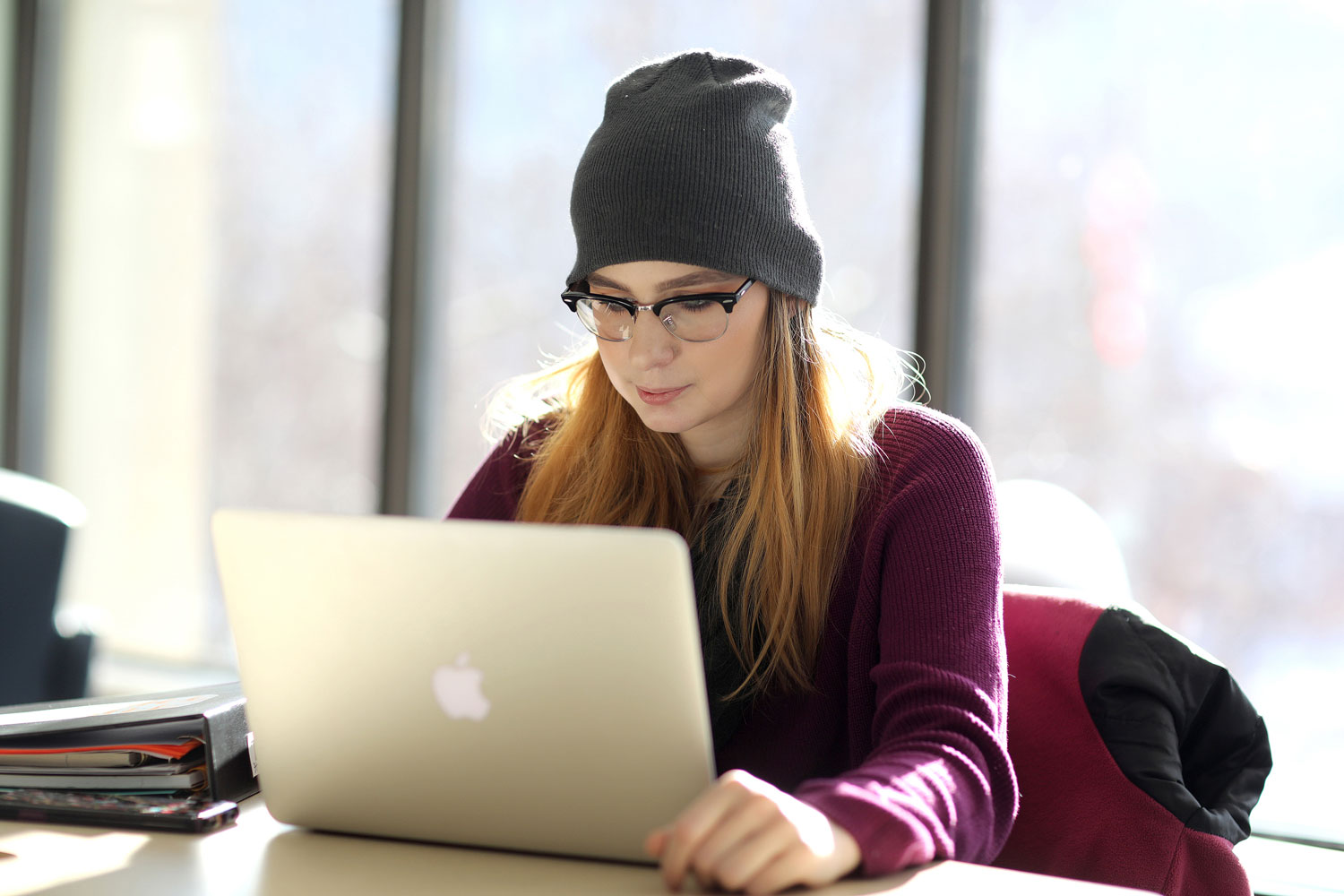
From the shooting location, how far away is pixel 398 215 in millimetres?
2848

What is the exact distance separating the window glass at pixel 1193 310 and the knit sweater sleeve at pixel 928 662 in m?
0.88

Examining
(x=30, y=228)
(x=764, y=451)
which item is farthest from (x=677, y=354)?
(x=30, y=228)

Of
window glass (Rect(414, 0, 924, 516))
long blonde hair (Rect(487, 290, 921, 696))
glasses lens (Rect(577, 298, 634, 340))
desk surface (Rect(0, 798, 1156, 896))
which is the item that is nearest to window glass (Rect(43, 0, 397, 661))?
window glass (Rect(414, 0, 924, 516))

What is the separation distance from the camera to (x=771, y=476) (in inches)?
52.7

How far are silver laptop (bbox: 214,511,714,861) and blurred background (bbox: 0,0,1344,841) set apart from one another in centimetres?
145

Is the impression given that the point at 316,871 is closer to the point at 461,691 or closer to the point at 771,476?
the point at 461,691

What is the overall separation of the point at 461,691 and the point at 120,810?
1.23 ft

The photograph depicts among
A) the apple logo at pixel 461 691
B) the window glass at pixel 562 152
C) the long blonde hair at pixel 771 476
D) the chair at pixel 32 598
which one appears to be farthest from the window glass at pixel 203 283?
the apple logo at pixel 461 691

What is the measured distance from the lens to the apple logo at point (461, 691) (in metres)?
0.89

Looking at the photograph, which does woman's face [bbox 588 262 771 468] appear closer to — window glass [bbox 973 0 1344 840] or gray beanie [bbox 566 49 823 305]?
gray beanie [bbox 566 49 823 305]

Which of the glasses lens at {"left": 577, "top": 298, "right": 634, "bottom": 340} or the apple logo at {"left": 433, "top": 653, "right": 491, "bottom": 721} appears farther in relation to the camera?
the glasses lens at {"left": 577, "top": 298, "right": 634, "bottom": 340}

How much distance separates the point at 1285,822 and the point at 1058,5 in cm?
147

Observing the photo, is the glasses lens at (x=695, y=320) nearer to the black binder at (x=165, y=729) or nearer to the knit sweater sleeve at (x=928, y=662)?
the knit sweater sleeve at (x=928, y=662)

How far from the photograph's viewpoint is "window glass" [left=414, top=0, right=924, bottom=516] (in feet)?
7.61
